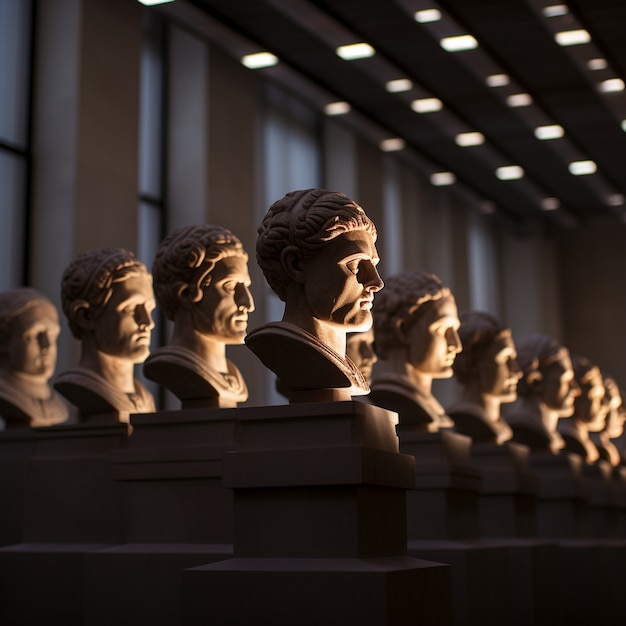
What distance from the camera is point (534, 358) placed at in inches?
428

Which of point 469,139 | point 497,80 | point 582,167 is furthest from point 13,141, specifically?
point 582,167

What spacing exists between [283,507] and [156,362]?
1.99 m

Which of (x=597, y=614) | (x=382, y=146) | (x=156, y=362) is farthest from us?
(x=382, y=146)

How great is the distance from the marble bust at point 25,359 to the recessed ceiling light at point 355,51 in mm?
6048

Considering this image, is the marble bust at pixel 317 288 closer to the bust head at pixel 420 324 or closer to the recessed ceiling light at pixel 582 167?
the bust head at pixel 420 324

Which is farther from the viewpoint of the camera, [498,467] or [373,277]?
[498,467]

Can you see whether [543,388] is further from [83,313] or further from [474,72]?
[83,313]

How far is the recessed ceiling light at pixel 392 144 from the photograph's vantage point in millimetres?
17375

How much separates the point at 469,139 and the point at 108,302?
10453 mm

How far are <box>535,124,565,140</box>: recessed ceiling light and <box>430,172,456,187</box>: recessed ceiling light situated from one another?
2.61 meters

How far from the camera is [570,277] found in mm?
22703

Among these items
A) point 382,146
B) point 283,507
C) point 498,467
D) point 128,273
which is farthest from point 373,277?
point 382,146

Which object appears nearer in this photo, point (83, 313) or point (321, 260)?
point (321, 260)

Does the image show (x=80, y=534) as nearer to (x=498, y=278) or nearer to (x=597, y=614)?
(x=597, y=614)
